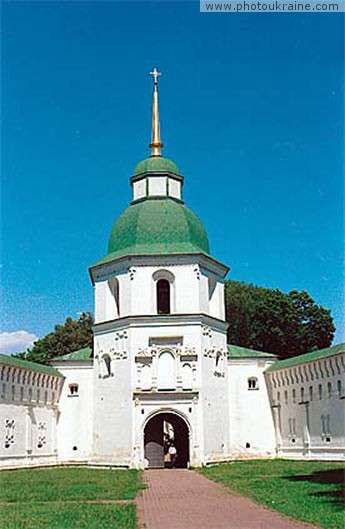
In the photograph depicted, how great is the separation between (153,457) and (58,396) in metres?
6.46

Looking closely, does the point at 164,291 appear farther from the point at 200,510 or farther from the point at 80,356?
the point at 200,510

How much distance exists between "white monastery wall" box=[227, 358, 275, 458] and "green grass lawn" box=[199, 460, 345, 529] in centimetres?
212

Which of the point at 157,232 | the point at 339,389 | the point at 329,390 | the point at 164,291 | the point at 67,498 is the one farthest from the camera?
the point at 164,291

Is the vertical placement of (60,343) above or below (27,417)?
above

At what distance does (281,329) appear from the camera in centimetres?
5231


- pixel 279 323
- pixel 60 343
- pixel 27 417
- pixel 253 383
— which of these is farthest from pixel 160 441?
pixel 60 343

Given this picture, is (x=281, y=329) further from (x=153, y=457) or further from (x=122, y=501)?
(x=122, y=501)

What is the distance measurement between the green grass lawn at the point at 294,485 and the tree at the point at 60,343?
24.5m

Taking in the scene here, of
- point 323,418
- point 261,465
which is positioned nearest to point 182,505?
point 261,465

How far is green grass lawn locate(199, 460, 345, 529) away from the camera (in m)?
14.8

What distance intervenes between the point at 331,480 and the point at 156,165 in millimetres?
20508

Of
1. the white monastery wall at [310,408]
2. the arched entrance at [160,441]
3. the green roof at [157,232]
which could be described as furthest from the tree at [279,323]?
the arched entrance at [160,441]

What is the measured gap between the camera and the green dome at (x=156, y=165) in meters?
37.9

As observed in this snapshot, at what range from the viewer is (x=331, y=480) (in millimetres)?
22562
